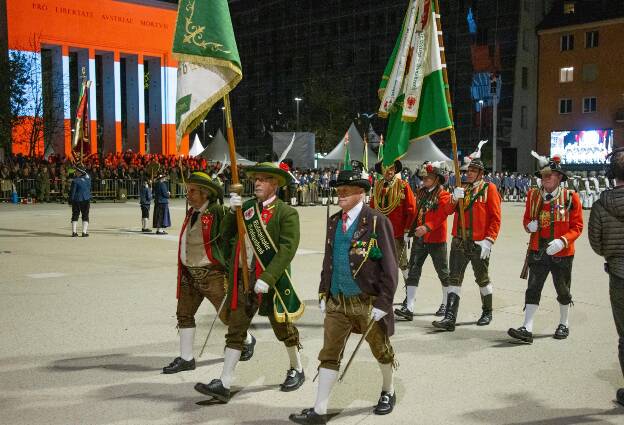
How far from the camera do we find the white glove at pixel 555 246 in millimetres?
6152

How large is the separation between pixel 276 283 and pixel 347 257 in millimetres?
762

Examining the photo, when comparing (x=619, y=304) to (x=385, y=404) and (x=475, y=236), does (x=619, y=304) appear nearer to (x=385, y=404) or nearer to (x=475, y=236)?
(x=385, y=404)

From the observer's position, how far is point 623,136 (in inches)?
1781

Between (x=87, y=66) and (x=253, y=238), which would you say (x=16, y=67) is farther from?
(x=253, y=238)

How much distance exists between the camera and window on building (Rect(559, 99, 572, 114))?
49656 millimetres

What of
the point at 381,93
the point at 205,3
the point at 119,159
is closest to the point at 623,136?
the point at 119,159

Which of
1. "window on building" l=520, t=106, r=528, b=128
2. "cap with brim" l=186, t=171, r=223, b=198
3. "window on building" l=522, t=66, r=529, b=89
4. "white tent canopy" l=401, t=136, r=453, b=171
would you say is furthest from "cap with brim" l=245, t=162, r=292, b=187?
"window on building" l=522, t=66, r=529, b=89

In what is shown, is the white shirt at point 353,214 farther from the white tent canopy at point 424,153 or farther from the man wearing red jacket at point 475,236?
the white tent canopy at point 424,153

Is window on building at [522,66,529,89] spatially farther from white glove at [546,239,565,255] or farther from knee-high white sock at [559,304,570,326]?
white glove at [546,239,565,255]

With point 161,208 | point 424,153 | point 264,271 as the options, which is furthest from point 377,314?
point 424,153

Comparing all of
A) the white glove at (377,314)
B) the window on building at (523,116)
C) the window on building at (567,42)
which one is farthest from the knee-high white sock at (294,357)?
the window on building at (567,42)

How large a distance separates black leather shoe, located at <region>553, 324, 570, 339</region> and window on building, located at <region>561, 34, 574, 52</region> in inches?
1884

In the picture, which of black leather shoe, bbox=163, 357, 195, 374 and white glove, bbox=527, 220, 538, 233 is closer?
black leather shoe, bbox=163, 357, 195, 374

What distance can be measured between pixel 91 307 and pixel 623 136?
45382 mm
